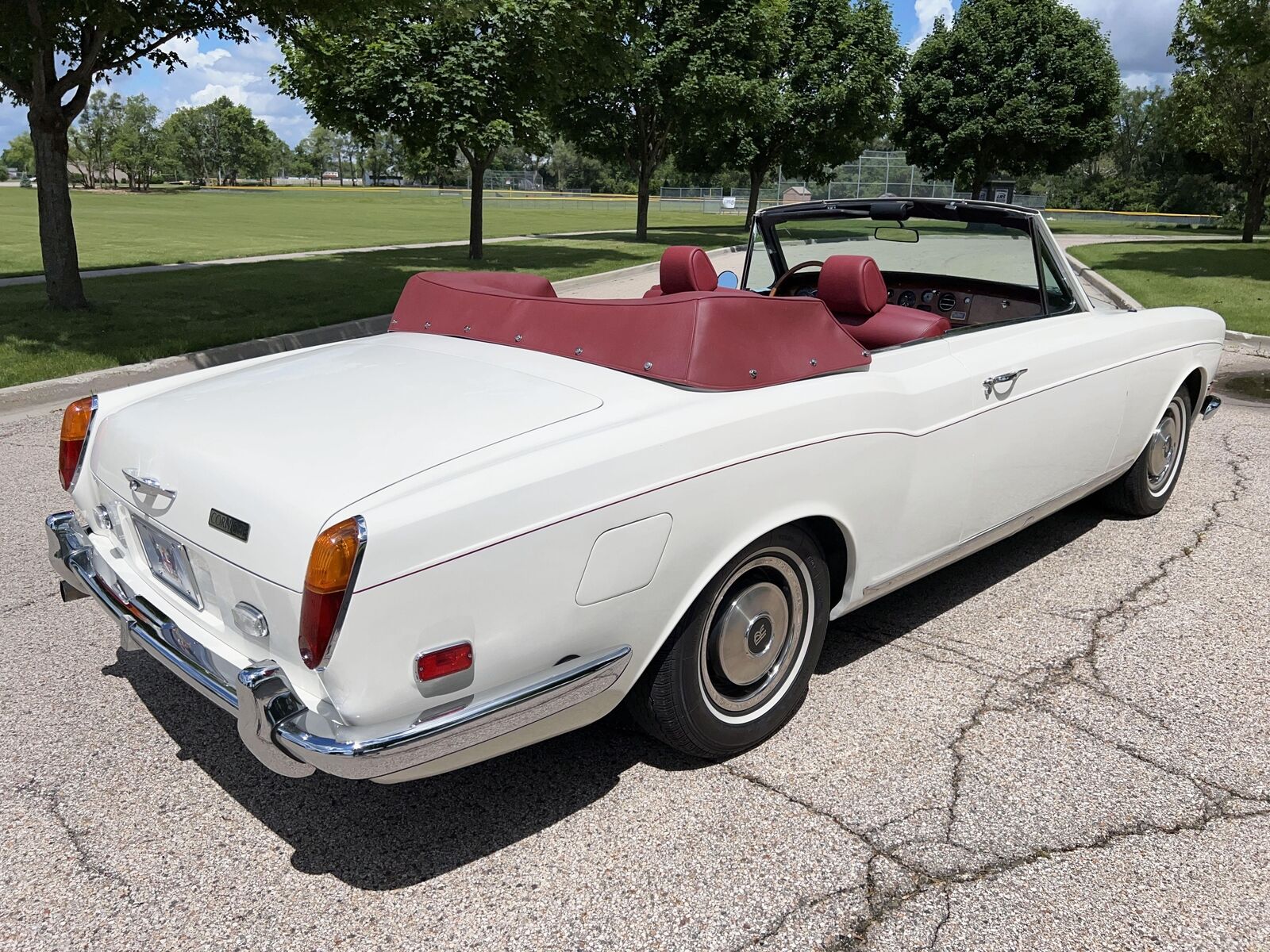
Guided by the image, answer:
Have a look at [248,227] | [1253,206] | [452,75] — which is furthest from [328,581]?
[1253,206]

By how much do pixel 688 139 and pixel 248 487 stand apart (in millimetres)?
27788

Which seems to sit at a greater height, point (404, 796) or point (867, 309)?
point (867, 309)

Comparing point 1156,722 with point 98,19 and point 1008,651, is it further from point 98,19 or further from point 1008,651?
point 98,19

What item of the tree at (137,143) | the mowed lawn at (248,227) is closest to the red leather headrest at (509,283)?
the mowed lawn at (248,227)

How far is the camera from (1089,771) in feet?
9.58

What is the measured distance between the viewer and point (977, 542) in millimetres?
3668

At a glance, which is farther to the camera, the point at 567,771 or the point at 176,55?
the point at 176,55

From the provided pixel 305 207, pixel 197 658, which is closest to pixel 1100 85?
pixel 305 207

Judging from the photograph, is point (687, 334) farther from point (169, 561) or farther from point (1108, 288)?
point (1108, 288)

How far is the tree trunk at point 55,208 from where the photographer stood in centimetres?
1045

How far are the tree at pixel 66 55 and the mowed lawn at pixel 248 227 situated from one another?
5.33 m

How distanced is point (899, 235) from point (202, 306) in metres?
9.67

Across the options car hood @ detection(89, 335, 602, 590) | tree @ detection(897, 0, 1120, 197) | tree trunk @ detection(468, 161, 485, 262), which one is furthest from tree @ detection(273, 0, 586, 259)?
tree @ detection(897, 0, 1120, 197)

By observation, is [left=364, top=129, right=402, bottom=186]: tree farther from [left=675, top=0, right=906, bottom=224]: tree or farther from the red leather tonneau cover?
the red leather tonneau cover
